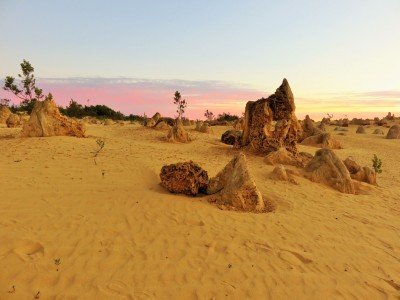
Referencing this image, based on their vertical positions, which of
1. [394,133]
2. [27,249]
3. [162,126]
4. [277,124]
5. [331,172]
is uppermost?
[277,124]

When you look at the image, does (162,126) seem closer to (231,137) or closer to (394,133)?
(231,137)

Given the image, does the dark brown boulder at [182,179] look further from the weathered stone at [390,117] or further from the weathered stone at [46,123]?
the weathered stone at [390,117]

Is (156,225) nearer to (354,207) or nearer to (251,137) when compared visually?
(354,207)

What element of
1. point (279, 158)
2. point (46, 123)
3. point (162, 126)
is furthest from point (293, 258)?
point (162, 126)

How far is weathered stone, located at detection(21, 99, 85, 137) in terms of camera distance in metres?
14.5

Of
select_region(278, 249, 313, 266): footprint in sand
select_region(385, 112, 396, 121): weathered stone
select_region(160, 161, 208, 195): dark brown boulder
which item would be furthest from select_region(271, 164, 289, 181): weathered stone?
select_region(385, 112, 396, 121): weathered stone

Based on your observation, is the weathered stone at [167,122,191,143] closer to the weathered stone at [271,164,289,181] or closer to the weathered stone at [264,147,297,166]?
the weathered stone at [264,147,297,166]

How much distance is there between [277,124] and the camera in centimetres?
1441

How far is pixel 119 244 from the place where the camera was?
592cm

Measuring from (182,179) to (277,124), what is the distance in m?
7.37

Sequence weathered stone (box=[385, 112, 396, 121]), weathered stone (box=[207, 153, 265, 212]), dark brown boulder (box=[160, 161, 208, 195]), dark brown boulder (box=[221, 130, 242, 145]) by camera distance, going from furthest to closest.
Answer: weathered stone (box=[385, 112, 396, 121]) < dark brown boulder (box=[221, 130, 242, 145]) < dark brown boulder (box=[160, 161, 208, 195]) < weathered stone (box=[207, 153, 265, 212])

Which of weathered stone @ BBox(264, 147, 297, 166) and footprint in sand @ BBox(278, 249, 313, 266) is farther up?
weathered stone @ BBox(264, 147, 297, 166)

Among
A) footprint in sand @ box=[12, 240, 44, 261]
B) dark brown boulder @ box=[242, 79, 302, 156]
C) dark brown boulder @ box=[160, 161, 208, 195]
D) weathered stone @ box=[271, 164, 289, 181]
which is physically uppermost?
dark brown boulder @ box=[242, 79, 302, 156]

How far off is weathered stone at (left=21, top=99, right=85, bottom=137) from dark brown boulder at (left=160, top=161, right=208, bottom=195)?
A: 8.45 metres
